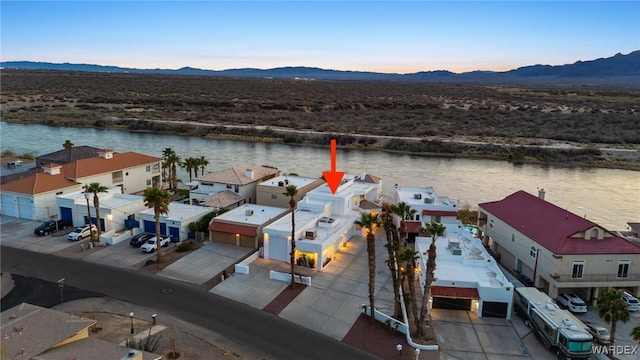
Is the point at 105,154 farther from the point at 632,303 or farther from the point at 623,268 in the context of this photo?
the point at 632,303

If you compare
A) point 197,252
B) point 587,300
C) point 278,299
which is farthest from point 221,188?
point 587,300

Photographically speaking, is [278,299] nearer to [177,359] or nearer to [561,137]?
[177,359]

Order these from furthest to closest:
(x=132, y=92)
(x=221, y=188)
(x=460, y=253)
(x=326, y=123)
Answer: (x=132, y=92)
(x=326, y=123)
(x=221, y=188)
(x=460, y=253)

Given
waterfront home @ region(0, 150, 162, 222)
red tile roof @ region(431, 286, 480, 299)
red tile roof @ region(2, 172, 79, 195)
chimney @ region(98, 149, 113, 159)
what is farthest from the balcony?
chimney @ region(98, 149, 113, 159)

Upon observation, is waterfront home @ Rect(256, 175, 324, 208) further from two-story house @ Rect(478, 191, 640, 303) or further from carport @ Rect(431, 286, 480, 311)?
two-story house @ Rect(478, 191, 640, 303)

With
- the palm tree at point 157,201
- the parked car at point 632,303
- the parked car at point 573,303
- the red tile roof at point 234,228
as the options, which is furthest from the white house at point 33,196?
the parked car at point 632,303

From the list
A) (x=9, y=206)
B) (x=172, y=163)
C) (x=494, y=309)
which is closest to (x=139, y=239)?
(x=9, y=206)
